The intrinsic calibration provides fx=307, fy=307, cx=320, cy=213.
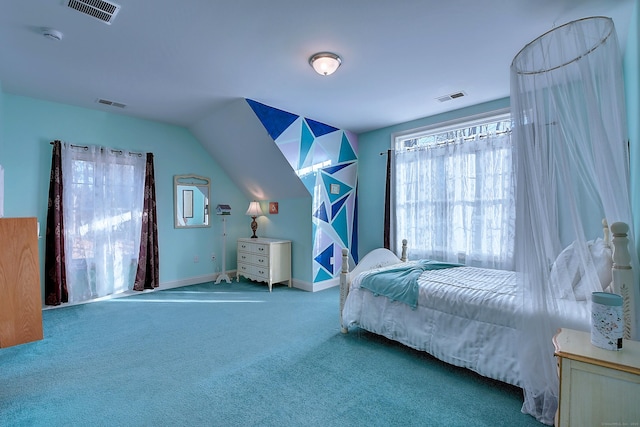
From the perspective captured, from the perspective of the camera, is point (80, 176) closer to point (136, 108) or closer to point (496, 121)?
point (136, 108)

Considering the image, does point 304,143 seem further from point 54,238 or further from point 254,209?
point 54,238

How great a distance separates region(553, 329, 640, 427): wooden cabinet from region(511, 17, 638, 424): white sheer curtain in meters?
0.40

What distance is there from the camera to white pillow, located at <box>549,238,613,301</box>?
5.67ft

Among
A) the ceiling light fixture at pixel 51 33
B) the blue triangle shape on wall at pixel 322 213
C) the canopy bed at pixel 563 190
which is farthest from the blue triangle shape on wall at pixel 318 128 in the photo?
the canopy bed at pixel 563 190

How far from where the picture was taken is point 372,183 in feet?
17.1

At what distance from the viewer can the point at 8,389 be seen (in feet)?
7.01

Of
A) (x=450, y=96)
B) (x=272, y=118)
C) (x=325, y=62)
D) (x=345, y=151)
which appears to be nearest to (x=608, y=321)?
(x=325, y=62)

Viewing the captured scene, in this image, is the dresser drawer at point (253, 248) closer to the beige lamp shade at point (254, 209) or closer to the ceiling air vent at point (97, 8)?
the beige lamp shade at point (254, 209)

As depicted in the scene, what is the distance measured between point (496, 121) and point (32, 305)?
17.9ft

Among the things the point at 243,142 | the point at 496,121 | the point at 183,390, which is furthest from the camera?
the point at 243,142

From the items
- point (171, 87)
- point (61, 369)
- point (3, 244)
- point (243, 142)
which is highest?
point (171, 87)

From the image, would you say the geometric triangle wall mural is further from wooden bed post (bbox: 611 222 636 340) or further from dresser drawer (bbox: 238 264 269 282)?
wooden bed post (bbox: 611 222 636 340)

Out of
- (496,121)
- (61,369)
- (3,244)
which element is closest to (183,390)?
(61,369)

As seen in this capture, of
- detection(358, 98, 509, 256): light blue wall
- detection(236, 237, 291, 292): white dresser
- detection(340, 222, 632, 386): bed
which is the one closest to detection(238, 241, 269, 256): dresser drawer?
detection(236, 237, 291, 292): white dresser
